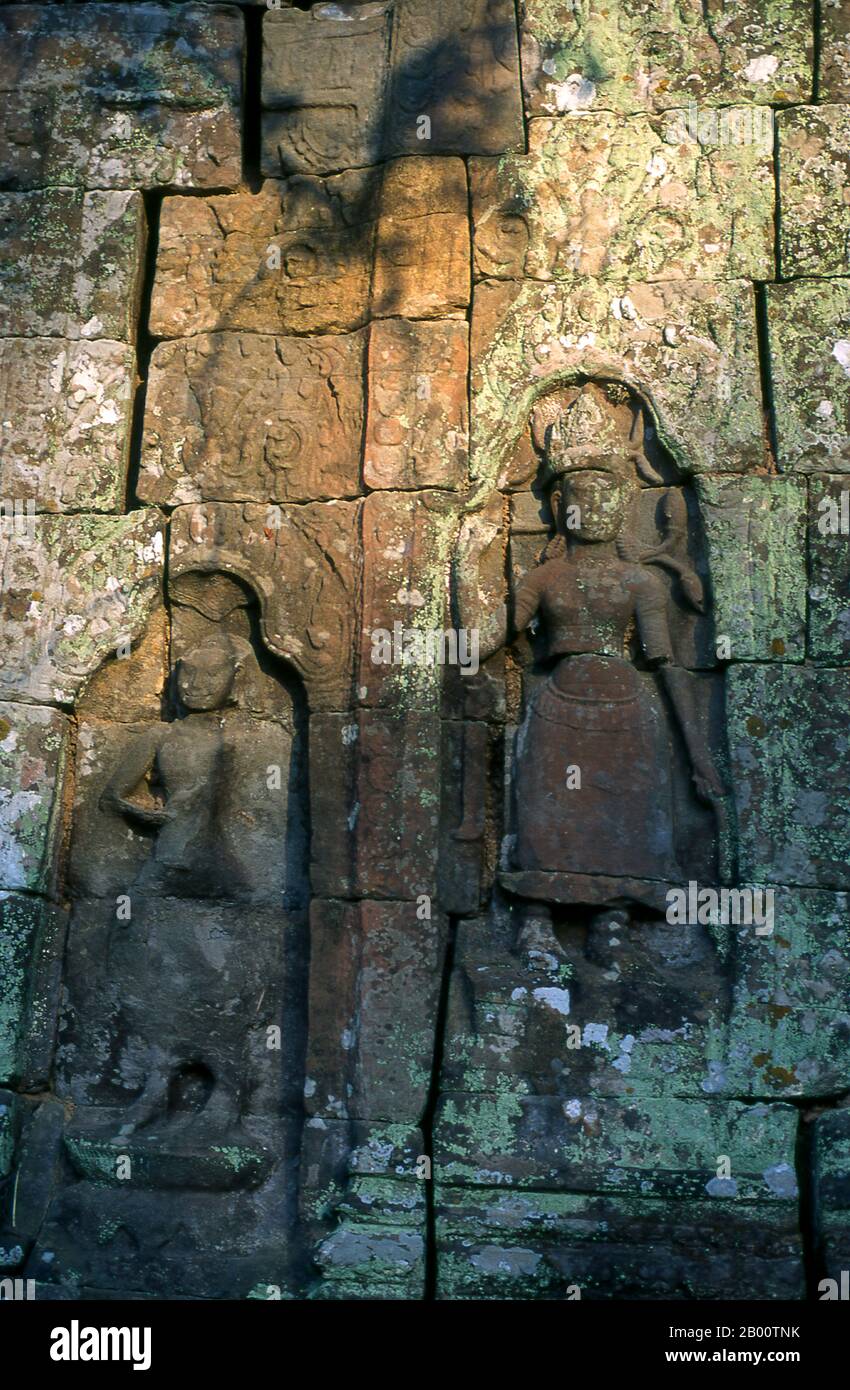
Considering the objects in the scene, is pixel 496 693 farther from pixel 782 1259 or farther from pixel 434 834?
pixel 782 1259

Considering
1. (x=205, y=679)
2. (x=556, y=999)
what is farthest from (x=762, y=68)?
(x=556, y=999)

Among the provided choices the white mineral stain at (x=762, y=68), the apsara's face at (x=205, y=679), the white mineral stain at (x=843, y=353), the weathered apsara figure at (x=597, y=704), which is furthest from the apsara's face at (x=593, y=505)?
the white mineral stain at (x=762, y=68)

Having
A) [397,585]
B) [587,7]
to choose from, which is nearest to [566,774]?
[397,585]

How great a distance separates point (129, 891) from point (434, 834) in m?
1.42

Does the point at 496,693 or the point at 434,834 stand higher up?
the point at 496,693

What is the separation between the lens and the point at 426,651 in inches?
365

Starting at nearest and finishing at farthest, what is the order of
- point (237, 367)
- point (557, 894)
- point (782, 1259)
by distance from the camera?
point (782, 1259)
point (557, 894)
point (237, 367)

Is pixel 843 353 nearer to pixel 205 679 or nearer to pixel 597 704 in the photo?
pixel 597 704

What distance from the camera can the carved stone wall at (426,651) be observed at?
29.0ft

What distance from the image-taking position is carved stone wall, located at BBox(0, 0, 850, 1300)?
8.83 metres

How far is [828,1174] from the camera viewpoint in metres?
8.64

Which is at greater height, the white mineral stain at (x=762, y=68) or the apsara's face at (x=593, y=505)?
the white mineral stain at (x=762, y=68)

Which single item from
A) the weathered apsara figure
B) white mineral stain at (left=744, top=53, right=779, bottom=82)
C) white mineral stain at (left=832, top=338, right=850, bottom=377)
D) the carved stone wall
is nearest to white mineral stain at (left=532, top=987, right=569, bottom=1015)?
the carved stone wall

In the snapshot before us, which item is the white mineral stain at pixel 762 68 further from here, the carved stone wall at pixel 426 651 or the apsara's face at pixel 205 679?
the apsara's face at pixel 205 679
